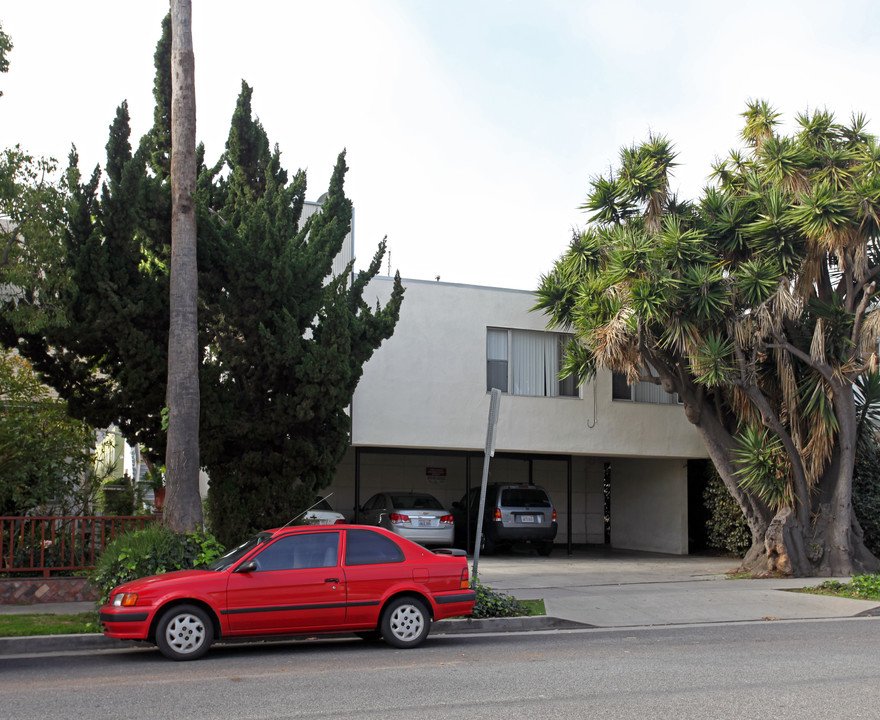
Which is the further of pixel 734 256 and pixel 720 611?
pixel 734 256

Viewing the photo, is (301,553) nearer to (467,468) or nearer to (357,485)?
(467,468)

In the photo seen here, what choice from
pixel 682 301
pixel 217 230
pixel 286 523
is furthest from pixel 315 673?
pixel 682 301

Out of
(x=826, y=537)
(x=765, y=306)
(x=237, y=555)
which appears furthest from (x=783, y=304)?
(x=237, y=555)

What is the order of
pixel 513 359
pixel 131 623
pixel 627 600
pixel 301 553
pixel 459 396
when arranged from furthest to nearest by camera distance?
pixel 513 359 < pixel 459 396 < pixel 627 600 < pixel 301 553 < pixel 131 623

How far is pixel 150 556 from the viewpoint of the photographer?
35.2 feet

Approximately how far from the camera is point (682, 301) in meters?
16.3

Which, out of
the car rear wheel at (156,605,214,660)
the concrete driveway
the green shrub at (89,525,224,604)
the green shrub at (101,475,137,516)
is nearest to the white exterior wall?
the concrete driveway

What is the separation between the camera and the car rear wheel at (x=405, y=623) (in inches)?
381

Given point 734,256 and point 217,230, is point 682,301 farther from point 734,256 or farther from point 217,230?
point 217,230

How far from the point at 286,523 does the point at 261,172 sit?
5567mm

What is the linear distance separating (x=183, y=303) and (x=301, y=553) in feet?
13.3

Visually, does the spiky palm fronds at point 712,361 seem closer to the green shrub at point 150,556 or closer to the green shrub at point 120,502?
the green shrub at point 150,556

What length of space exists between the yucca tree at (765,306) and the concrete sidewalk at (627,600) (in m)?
1.84

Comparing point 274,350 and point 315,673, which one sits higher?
point 274,350
